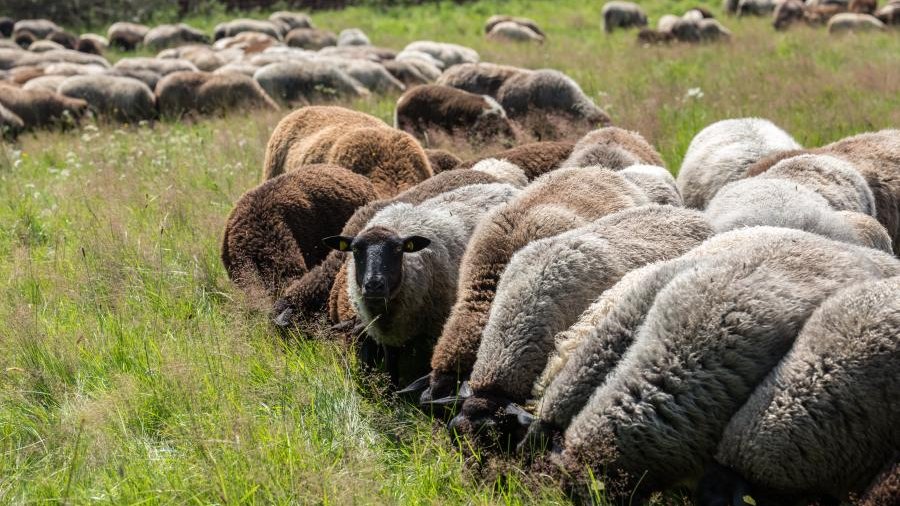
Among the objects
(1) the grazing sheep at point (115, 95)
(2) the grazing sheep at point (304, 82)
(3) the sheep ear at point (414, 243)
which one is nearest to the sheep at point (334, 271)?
(3) the sheep ear at point (414, 243)

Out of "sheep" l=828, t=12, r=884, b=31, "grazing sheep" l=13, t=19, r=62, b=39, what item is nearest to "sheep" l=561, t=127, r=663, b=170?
"sheep" l=828, t=12, r=884, b=31

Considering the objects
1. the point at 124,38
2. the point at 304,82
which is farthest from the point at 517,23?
the point at 124,38

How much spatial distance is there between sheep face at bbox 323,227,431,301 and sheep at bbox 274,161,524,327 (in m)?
0.54

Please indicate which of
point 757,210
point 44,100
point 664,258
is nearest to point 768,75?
point 757,210

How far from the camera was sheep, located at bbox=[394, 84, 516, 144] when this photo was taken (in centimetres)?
1191

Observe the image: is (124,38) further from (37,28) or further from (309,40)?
(309,40)

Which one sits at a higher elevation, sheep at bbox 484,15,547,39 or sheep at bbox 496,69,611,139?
sheep at bbox 496,69,611,139

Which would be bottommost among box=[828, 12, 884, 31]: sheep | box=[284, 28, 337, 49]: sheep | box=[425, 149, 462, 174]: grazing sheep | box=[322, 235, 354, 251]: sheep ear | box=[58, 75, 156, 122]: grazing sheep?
box=[284, 28, 337, 49]: sheep

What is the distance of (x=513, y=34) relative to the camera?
26281 mm

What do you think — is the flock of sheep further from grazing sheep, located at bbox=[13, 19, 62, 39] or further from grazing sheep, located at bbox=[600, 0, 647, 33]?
grazing sheep, located at bbox=[13, 19, 62, 39]

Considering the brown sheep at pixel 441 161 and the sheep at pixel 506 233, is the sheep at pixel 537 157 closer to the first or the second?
the brown sheep at pixel 441 161

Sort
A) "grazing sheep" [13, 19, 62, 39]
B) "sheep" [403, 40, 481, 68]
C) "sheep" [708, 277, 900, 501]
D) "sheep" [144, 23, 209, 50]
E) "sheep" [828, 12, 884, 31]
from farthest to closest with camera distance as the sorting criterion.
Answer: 1. "grazing sheep" [13, 19, 62, 39]
2. "sheep" [144, 23, 209, 50]
3. "sheep" [828, 12, 884, 31]
4. "sheep" [403, 40, 481, 68]
5. "sheep" [708, 277, 900, 501]

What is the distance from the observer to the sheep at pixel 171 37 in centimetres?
2886

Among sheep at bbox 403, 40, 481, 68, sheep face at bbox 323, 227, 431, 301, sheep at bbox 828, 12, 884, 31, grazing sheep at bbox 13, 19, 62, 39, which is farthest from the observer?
grazing sheep at bbox 13, 19, 62, 39
